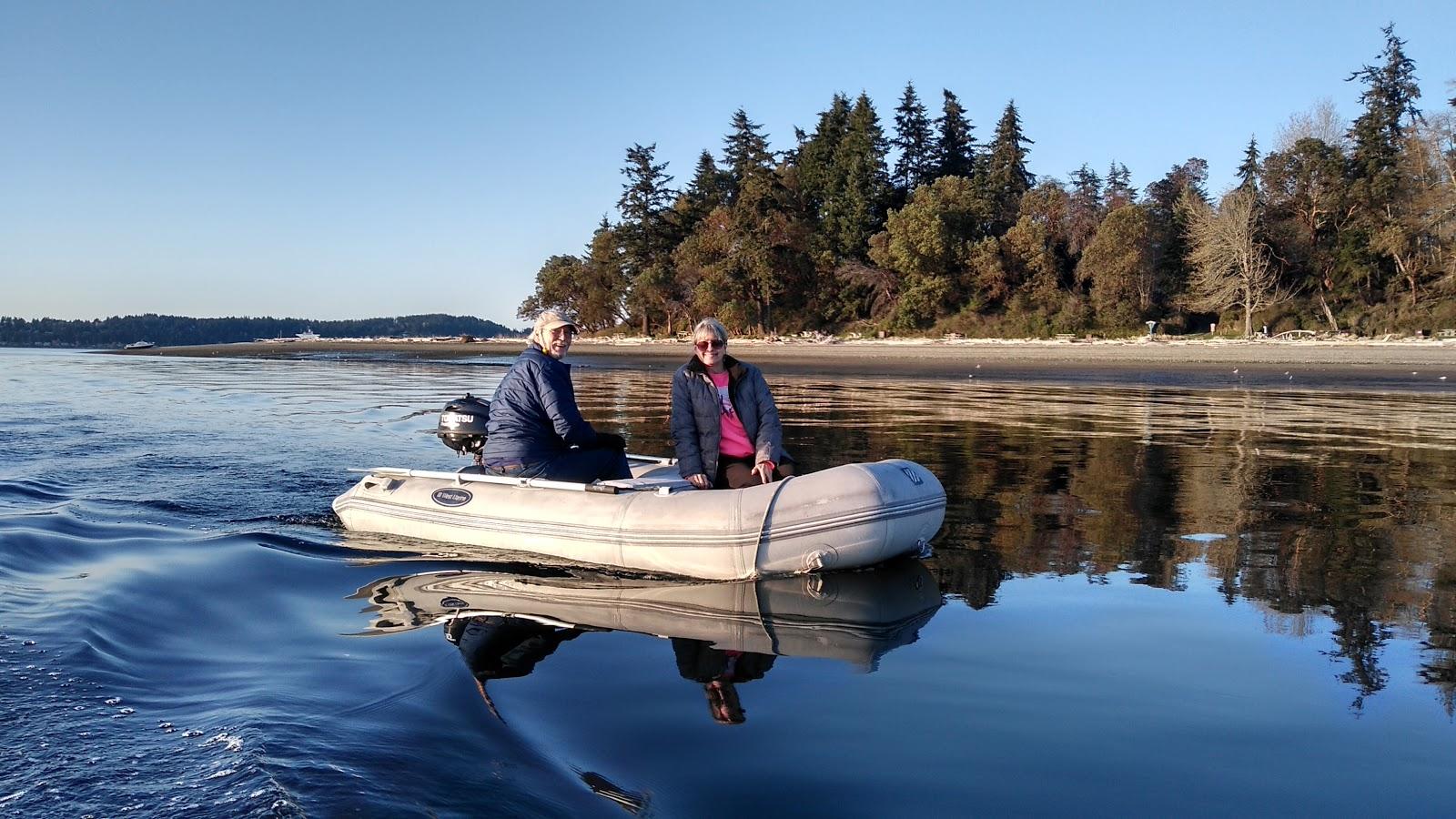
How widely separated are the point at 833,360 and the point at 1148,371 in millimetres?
12941

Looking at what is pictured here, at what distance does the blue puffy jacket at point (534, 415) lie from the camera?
8000 mm

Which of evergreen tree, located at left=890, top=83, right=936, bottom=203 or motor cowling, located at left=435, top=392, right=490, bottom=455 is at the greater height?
evergreen tree, located at left=890, top=83, right=936, bottom=203

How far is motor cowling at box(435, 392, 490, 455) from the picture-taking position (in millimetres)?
A: 9992

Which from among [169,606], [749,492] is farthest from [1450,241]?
[169,606]

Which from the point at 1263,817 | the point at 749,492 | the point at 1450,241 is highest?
the point at 1450,241

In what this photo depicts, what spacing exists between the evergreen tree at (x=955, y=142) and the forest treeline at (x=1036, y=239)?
11 centimetres

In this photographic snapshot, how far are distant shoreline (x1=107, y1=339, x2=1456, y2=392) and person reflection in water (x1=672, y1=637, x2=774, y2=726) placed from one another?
26078 millimetres

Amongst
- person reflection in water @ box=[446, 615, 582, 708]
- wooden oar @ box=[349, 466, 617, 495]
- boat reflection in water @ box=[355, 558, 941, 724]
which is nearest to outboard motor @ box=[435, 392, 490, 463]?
wooden oar @ box=[349, 466, 617, 495]

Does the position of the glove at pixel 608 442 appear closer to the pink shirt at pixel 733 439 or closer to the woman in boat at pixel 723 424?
the woman in boat at pixel 723 424

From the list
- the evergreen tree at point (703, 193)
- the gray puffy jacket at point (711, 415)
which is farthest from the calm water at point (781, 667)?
the evergreen tree at point (703, 193)

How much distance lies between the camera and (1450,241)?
40.8 m

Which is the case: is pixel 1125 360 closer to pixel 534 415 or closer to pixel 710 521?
pixel 534 415

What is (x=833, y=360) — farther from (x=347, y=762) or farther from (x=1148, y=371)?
(x=347, y=762)

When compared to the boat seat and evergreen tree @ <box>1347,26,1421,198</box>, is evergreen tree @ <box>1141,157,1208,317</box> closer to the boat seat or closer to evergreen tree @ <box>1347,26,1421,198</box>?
evergreen tree @ <box>1347,26,1421,198</box>
